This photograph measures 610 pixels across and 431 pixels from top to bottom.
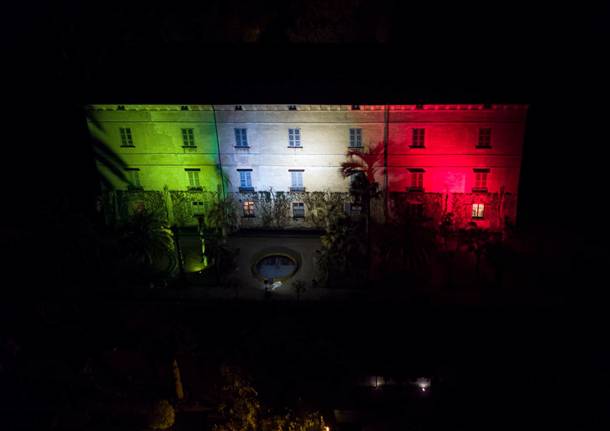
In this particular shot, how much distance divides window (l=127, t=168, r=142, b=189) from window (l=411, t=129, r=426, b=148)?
20.2 meters

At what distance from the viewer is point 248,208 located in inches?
1448

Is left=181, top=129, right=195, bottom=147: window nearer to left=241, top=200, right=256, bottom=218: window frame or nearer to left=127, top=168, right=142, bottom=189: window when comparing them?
left=127, top=168, right=142, bottom=189: window

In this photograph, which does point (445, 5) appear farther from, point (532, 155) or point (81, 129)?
point (81, 129)

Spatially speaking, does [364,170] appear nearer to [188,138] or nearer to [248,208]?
[248,208]

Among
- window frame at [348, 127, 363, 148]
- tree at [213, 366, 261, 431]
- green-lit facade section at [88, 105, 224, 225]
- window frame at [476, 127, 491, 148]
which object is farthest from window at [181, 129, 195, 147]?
window frame at [476, 127, 491, 148]

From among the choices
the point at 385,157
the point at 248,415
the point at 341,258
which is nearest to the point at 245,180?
the point at 341,258

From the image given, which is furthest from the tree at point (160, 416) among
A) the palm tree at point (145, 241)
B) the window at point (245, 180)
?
the window at point (245, 180)

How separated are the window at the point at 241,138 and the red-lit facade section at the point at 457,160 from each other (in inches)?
399

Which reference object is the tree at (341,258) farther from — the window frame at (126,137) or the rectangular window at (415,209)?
the window frame at (126,137)

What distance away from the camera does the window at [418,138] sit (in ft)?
109

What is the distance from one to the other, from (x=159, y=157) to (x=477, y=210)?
2346 cm

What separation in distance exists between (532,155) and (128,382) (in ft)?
116

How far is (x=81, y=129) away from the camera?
4200 cm

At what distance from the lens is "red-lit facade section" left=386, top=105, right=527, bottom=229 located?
32375mm
